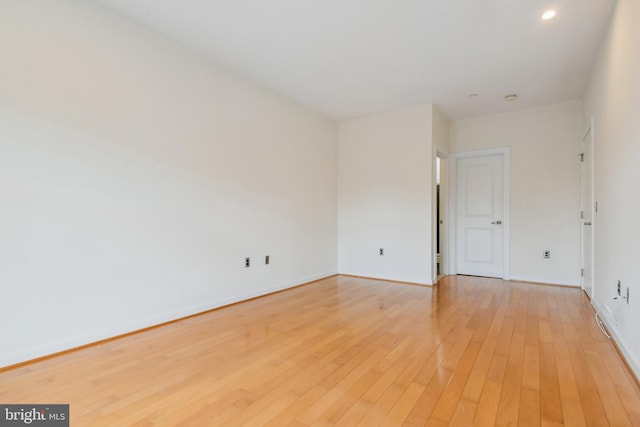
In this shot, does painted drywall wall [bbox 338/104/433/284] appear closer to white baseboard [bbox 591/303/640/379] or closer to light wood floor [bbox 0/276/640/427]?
light wood floor [bbox 0/276/640/427]

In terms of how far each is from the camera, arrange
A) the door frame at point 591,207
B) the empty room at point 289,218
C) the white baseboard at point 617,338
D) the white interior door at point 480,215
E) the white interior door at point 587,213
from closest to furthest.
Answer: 1. the empty room at point 289,218
2. the white baseboard at point 617,338
3. the door frame at point 591,207
4. the white interior door at point 587,213
5. the white interior door at point 480,215

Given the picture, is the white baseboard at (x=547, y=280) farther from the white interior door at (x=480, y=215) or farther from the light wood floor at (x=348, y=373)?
the light wood floor at (x=348, y=373)

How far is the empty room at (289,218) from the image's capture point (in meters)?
1.73

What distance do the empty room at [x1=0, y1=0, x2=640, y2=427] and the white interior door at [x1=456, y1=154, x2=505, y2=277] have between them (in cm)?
19

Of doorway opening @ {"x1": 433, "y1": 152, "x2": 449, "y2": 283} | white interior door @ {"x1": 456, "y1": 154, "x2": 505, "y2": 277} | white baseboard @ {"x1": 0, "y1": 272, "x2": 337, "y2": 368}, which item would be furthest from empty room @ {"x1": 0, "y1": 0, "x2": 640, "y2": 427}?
doorway opening @ {"x1": 433, "y1": 152, "x2": 449, "y2": 283}

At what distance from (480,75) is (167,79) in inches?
127

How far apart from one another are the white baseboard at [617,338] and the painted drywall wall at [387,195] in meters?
1.82

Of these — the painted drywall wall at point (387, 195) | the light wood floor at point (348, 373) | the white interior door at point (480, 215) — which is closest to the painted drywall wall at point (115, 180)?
the light wood floor at point (348, 373)

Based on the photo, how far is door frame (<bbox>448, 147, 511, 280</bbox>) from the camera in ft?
15.1

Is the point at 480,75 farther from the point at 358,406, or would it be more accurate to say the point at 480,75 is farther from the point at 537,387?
the point at 358,406

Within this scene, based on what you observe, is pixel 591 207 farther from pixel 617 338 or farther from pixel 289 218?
pixel 289 218

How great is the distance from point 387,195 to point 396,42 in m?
2.29

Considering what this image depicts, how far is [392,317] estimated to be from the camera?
→ 2949 millimetres

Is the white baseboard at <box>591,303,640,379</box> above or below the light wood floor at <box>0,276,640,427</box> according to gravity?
above
